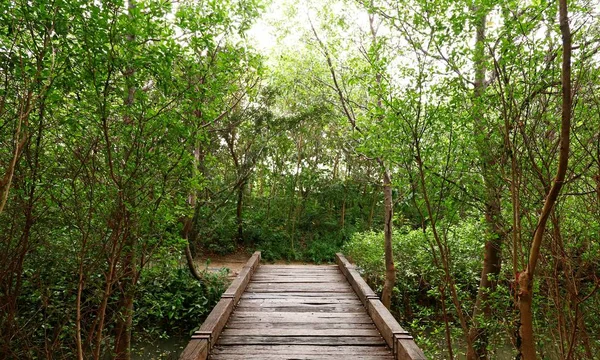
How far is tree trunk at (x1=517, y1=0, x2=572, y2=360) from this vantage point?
1.71 metres

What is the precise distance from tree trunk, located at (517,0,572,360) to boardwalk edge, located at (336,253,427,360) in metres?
1.24

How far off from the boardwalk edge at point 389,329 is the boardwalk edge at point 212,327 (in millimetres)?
1919

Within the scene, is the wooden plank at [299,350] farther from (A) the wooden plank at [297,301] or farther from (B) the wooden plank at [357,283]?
(A) the wooden plank at [297,301]

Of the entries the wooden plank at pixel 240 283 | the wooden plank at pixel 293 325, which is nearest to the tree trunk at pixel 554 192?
the wooden plank at pixel 293 325

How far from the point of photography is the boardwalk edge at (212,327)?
323 centimetres

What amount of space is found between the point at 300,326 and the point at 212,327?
1220 mm

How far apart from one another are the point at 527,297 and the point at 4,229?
14.2 feet

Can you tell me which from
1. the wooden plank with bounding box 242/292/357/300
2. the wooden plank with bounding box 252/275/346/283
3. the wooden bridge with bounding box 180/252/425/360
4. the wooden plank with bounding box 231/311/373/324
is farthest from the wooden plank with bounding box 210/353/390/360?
the wooden plank with bounding box 252/275/346/283

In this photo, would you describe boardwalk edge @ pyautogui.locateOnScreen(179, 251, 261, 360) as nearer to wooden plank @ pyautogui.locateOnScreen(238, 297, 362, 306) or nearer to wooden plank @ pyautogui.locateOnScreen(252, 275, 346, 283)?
wooden plank @ pyautogui.locateOnScreen(238, 297, 362, 306)

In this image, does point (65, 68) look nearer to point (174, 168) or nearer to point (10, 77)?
point (10, 77)

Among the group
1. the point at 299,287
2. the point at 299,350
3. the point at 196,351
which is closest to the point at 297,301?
the point at 299,287

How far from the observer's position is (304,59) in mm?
9000

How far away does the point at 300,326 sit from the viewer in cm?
446

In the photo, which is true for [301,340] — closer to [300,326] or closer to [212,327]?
[300,326]
